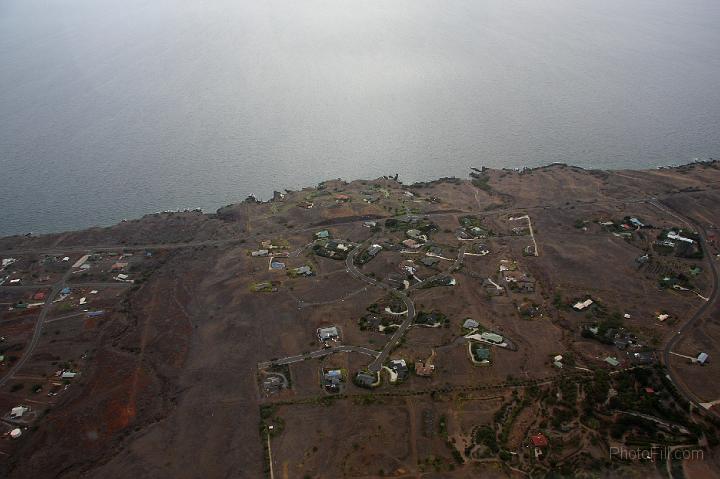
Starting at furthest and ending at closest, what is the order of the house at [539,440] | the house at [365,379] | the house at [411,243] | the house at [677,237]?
the house at [411,243]
the house at [677,237]
the house at [365,379]
the house at [539,440]

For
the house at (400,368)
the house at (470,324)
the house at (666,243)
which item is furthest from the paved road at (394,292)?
the house at (666,243)

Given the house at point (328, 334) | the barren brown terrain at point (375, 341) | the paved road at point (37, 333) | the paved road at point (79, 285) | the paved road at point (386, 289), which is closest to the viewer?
the barren brown terrain at point (375, 341)

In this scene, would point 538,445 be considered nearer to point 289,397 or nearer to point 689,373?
point 689,373

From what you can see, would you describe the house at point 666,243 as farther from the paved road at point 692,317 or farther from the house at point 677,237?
the paved road at point 692,317

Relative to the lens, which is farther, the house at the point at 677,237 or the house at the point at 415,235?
the house at the point at 415,235

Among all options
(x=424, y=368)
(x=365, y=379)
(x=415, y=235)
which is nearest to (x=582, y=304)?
(x=424, y=368)

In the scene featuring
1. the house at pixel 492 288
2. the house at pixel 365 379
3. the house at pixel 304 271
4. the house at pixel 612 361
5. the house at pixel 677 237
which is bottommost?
the house at pixel 365 379

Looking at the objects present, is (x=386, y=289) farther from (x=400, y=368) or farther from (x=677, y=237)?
(x=677, y=237)
